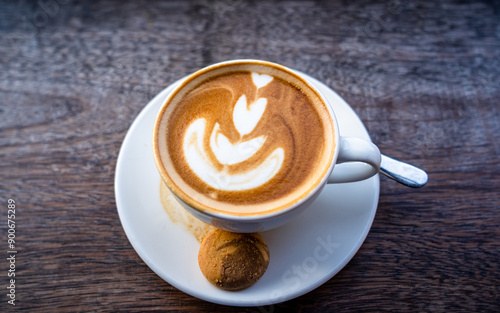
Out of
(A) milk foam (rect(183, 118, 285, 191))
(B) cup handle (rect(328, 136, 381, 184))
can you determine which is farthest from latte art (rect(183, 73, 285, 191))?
(B) cup handle (rect(328, 136, 381, 184))

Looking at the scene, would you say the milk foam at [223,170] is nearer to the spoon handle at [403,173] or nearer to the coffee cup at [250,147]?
the coffee cup at [250,147]

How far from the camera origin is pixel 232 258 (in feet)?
3.28

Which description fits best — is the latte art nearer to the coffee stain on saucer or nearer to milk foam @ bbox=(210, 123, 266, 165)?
milk foam @ bbox=(210, 123, 266, 165)

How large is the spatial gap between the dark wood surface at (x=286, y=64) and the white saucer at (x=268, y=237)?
6.1 inches

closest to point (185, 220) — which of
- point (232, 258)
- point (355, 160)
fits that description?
point (232, 258)

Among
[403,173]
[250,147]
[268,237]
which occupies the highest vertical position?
[250,147]

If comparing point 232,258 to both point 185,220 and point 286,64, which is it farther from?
point 286,64

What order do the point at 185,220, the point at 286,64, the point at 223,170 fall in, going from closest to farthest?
A: the point at 223,170
the point at 185,220
the point at 286,64

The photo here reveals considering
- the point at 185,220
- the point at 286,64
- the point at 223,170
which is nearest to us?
the point at 223,170

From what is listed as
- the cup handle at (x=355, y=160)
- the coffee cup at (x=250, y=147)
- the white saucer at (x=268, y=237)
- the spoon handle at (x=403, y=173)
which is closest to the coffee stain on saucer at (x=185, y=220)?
the white saucer at (x=268, y=237)

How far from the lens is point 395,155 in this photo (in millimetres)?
1349

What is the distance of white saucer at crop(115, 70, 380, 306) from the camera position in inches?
39.0

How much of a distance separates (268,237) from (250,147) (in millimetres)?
271

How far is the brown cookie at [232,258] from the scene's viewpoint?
97cm
